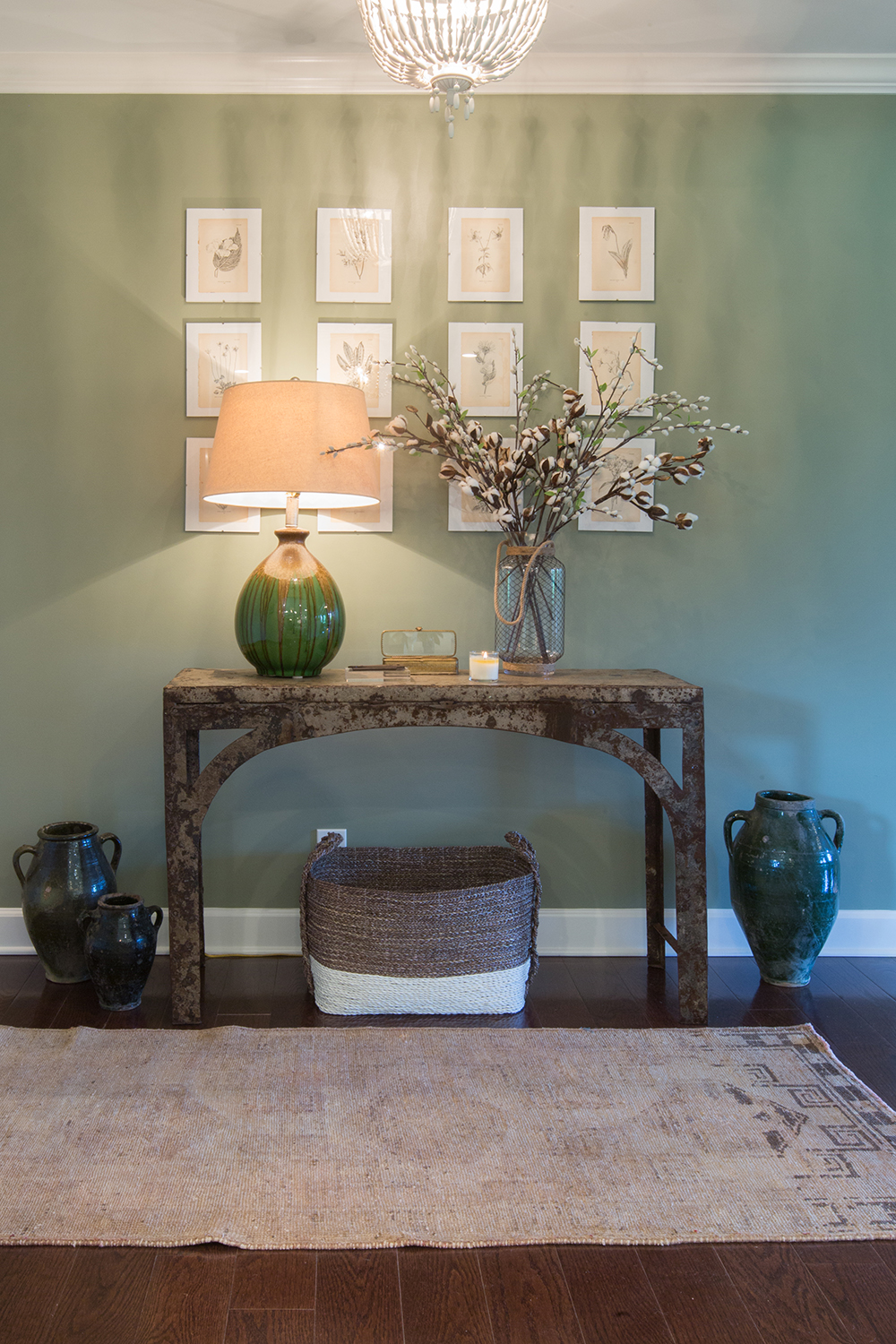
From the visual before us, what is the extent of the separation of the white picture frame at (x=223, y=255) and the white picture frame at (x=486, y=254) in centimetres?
55

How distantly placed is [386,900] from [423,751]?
21.8 inches

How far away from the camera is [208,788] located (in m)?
2.26

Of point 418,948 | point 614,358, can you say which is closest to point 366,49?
point 614,358

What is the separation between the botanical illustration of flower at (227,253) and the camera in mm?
2639

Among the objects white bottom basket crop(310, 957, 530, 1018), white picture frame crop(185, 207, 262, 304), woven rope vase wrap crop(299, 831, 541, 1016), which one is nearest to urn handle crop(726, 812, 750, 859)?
woven rope vase wrap crop(299, 831, 541, 1016)

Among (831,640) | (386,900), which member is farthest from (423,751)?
(831,640)

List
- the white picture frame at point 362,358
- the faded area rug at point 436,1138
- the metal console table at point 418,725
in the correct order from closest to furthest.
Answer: the faded area rug at point 436,1138 < the metal console table at point 418,725 < the white picture frame at point 362,358

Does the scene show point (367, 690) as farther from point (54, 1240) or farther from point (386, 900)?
point (54, 1240)

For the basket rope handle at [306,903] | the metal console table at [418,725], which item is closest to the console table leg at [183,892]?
the metal console table at [418,725]

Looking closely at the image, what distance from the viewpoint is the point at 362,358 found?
2.66 metres

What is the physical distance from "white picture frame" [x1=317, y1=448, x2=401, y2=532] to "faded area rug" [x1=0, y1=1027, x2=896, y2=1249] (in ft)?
4.39

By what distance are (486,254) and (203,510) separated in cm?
107

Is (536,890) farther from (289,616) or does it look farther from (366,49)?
(366,49)

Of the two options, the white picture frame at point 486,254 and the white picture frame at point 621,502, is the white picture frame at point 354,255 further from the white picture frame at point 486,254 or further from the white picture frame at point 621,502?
the white picture frame at point 621,502
